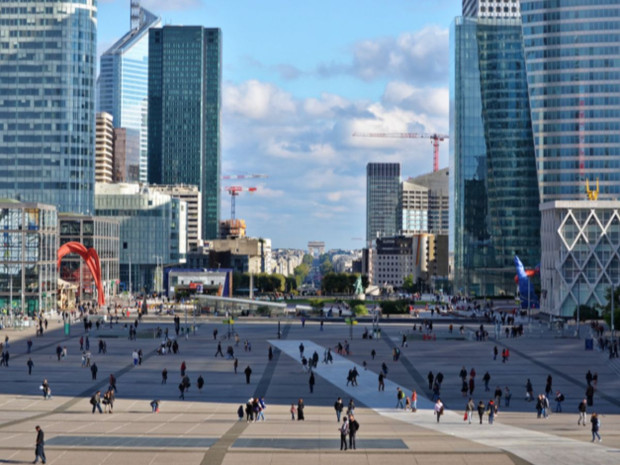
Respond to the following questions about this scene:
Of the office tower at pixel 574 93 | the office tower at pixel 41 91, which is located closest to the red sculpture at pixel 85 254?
the office tower at pixel 41 91

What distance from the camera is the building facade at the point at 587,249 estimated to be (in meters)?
129

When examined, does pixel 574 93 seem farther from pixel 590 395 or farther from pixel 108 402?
pixel 108 402

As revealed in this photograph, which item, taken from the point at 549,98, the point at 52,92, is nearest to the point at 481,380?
the point at 549,98

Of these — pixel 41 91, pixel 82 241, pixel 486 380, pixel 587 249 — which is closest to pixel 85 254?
pixel 82 241

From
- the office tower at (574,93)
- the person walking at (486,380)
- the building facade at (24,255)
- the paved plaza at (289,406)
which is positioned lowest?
the paved plaza at (289,406)

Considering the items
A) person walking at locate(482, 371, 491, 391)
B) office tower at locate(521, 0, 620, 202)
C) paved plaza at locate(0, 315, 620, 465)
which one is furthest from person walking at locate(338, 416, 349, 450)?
office tower at locate(521, 0, 620, 202)

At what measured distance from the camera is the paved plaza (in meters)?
39.1

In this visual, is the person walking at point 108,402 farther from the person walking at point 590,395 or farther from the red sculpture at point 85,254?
the red sculpture at point 85,254

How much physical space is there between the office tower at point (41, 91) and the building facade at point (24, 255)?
209ft

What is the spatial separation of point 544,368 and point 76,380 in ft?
110

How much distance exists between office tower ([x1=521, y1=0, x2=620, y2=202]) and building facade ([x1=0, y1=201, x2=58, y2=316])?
3788 inches

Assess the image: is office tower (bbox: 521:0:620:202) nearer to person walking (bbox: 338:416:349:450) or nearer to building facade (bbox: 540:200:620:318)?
building facade (bbox: 540:200:620:318)

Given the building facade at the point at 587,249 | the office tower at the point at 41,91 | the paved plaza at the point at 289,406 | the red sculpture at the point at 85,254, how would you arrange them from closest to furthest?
the paved plaza at the point at 289,406
the building facade at the point at 587,249
the red sculpture at the point at 85,254
the office tower at the point at 41,91

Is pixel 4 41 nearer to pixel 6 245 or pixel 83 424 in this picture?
pixel 6 245
